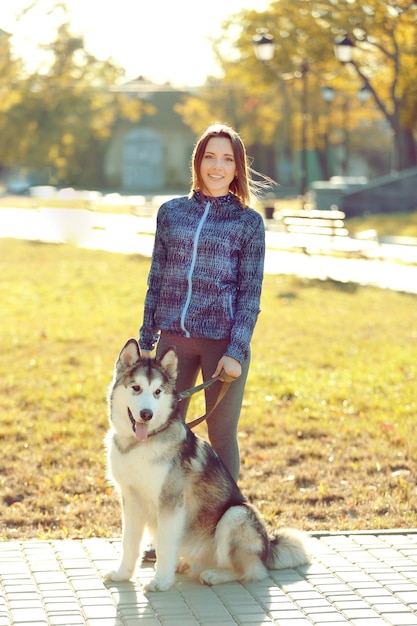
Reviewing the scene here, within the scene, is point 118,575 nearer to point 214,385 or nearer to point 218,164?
point 214,385

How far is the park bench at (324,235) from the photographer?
21.7 m

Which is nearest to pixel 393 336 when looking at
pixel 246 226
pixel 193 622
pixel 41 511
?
pixel 41 511

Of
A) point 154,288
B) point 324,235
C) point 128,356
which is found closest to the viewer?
point 128,356

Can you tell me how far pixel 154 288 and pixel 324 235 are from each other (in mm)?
16722

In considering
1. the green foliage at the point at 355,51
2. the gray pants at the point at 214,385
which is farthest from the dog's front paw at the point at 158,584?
the green foliage at the point at 355,51

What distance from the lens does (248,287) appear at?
18.4 feet

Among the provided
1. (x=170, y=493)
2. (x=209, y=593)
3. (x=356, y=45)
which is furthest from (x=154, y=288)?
(x=356, y=45)

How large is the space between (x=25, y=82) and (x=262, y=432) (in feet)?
111

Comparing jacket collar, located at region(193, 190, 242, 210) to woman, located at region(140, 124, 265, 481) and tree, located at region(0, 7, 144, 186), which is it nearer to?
woman, located at region(140, 124, 265, 481)

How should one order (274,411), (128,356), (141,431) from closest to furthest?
(141,431) → (128,356) → (274,411)

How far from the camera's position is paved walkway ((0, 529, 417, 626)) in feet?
15.7

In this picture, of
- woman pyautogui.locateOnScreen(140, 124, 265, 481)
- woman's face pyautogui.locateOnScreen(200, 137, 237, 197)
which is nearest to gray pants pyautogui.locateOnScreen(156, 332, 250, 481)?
woman pyautogui.locateOnScreen(140, 124, 265, 481)

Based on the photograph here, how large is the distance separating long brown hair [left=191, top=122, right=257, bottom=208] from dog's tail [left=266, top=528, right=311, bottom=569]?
1699 millimetres

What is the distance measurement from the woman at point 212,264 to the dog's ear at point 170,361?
38cm
